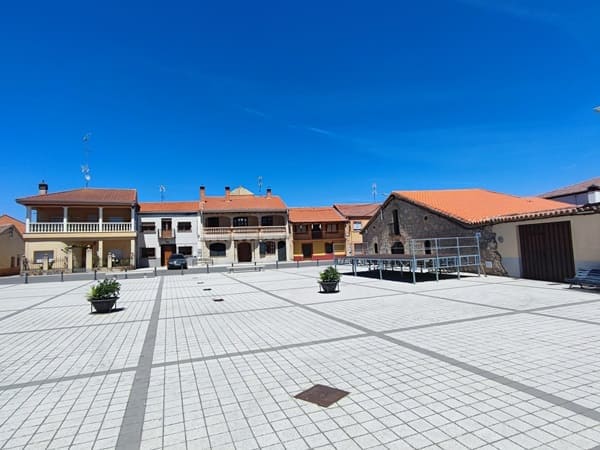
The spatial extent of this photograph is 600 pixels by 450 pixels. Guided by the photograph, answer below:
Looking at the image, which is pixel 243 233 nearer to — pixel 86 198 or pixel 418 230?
pixel 86 198

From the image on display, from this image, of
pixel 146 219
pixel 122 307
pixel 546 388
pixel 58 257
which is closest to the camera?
pixel 546 388

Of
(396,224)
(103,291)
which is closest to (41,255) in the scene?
(103,291)

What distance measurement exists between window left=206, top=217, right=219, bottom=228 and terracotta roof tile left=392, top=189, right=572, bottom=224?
22.2 metres

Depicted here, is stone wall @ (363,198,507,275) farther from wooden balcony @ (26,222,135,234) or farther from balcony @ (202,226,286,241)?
wooden balcony @ (26,222,135,234)

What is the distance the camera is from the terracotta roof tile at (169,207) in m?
38.9

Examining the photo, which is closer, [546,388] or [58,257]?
[546,388]

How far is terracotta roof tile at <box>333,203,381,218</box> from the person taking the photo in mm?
45906

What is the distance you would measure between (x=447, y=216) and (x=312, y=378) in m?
17.5

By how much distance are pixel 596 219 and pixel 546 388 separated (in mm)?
11143

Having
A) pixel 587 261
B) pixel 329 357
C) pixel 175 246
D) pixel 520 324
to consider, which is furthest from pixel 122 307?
pixel 175 246

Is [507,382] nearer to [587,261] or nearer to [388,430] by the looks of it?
[388,430]

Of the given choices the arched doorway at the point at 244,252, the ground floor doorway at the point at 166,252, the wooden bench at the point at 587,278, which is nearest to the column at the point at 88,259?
the ground floor doorway at the point at 166,252

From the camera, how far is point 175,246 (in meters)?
38.4

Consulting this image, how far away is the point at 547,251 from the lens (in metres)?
14.0
